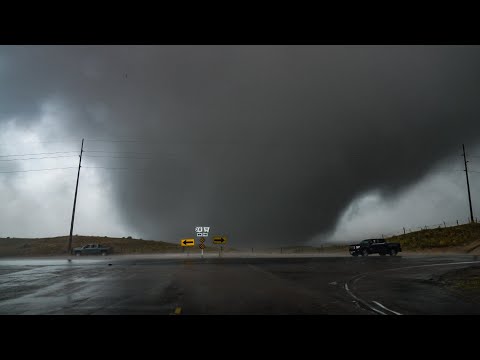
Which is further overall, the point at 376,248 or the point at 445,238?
the point at 445,238

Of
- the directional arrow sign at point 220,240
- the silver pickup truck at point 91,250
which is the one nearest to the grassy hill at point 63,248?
the silver pickup truck at point 91,250

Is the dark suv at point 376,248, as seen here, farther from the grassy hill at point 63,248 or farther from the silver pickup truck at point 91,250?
the silver pickup truck at point 91,250

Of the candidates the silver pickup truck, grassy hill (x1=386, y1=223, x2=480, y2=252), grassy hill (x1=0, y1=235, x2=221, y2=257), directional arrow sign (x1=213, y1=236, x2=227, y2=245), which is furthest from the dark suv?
the silver pickup truck

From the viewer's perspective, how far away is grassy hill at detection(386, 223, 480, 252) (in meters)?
51.4

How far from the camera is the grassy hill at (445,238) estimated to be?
51375 mm

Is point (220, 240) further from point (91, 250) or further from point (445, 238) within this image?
point (445, 238)

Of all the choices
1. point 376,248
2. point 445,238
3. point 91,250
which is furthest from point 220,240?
point 445,238

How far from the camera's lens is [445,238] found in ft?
188
